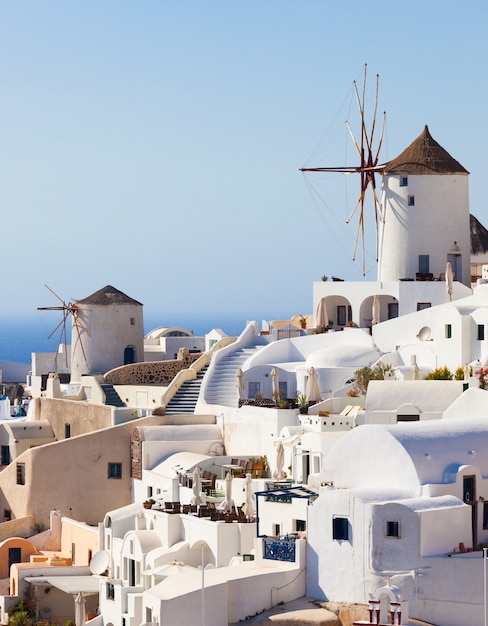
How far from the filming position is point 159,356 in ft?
188

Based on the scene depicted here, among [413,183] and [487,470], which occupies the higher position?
[413,183]

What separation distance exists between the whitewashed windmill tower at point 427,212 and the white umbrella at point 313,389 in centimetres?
610

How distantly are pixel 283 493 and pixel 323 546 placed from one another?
301cm

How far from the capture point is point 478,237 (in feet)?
176

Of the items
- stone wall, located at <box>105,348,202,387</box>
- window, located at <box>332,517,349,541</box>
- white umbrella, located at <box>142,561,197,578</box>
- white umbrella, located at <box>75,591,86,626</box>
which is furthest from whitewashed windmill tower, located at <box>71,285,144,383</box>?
window, located at <box>332,517,349,541</box>

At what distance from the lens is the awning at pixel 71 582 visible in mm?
39406

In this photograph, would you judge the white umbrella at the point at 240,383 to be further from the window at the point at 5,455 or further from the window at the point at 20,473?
the window at the point at 5,455

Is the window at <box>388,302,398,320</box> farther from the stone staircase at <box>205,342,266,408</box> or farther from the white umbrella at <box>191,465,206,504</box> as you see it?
the white umbrella at <box>191,465,206,504</box>

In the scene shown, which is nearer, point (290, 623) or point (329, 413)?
point (290, 623)

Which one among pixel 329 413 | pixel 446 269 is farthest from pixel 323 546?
pixel 446 269

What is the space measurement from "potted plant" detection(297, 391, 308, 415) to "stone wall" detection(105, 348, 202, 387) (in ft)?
22.2

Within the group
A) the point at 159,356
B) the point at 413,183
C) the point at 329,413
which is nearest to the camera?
the point at 329,413

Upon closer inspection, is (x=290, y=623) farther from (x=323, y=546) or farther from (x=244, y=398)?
(x=244, y=398)

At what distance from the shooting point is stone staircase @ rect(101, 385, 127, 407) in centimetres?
5009
